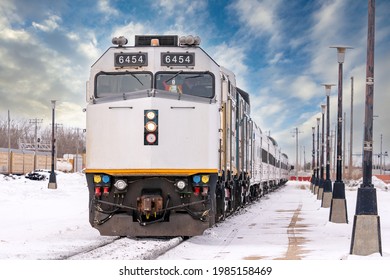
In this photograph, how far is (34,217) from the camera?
2388 centimetres

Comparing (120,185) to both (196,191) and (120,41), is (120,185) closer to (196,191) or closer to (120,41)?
(196,191)

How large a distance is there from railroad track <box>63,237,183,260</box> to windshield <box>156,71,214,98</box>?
Result: 3383 millimetres

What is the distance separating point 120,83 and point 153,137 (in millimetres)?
1668

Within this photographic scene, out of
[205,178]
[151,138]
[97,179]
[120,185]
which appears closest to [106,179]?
[97,179]

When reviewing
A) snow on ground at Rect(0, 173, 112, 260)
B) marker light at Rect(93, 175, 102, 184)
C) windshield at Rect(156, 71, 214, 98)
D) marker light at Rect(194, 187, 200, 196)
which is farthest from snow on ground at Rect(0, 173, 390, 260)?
windshield at Rect(156, 71, 214, 98)

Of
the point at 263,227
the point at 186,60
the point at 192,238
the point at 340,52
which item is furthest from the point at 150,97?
the point at 340,52

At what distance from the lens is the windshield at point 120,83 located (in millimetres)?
14828

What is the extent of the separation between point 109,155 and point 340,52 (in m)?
11.4

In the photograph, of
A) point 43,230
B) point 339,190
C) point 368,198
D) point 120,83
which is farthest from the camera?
point 339,190

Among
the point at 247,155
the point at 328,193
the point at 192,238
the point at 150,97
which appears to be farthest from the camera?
the point at 328,193

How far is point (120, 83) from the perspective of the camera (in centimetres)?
1498

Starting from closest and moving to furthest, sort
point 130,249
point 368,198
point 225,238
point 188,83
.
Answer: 1. point 368,198
2. point 130,249
3. point 188,83
4. point 225,238

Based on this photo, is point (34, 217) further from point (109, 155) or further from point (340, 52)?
point (340, 52)

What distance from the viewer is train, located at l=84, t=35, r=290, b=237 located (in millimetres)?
14242
